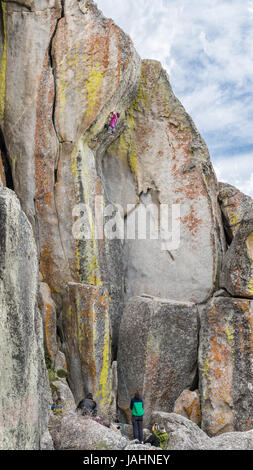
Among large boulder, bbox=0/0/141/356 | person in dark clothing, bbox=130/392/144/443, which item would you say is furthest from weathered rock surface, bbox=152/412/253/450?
large boulder, bbox=0/0/141/356

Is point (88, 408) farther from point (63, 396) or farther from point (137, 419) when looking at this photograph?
point (137, 419)

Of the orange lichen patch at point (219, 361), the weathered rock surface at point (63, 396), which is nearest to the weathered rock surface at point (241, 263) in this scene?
the orange lichen patch at point (219, 361)

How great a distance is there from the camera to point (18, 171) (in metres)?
15.3

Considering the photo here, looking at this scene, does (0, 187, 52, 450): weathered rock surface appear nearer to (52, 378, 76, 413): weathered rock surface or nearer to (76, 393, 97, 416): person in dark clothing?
(76, 393, 97, 416): person in dark clothing

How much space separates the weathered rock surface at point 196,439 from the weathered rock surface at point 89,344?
91.6 inches

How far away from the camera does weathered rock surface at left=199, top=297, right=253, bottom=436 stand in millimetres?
13414

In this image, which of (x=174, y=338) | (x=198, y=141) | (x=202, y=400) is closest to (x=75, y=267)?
(x=174, y=338)

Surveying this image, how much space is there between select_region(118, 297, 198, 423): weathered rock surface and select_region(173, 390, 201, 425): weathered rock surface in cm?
26

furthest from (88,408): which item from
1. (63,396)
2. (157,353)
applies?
(157,353)

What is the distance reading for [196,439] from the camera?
10336mm

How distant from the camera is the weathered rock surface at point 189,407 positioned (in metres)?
13.8

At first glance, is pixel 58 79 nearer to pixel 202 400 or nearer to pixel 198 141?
pixel 198 141

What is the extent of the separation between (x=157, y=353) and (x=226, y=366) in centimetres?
210
